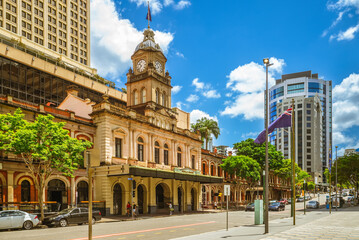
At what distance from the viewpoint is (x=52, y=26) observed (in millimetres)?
81688

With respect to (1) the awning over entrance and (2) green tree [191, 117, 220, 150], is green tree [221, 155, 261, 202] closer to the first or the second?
(1) the awning over entrance

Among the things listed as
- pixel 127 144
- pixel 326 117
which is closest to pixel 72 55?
pixel 127 144

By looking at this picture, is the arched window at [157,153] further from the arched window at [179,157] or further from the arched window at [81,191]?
the arched window at [81,191]

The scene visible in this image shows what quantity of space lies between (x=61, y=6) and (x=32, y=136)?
6872 cm

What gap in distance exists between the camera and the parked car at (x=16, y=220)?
75.2 feet

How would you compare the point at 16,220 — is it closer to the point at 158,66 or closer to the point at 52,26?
the point at 158,66

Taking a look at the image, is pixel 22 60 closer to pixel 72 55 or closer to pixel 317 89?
pixel 72 55

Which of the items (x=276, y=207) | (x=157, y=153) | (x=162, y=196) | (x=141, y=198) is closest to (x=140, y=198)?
(x=141, y=198)

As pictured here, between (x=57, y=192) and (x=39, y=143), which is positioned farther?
(x=57, y=192)

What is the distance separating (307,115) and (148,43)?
127416 millimetres

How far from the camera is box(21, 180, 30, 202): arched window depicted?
102 ft

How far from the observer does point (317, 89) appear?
172125mm

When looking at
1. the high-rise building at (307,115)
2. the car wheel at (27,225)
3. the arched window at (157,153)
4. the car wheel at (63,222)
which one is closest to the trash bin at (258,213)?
the car wheel at (63,222)

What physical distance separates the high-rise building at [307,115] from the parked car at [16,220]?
14179 cm
